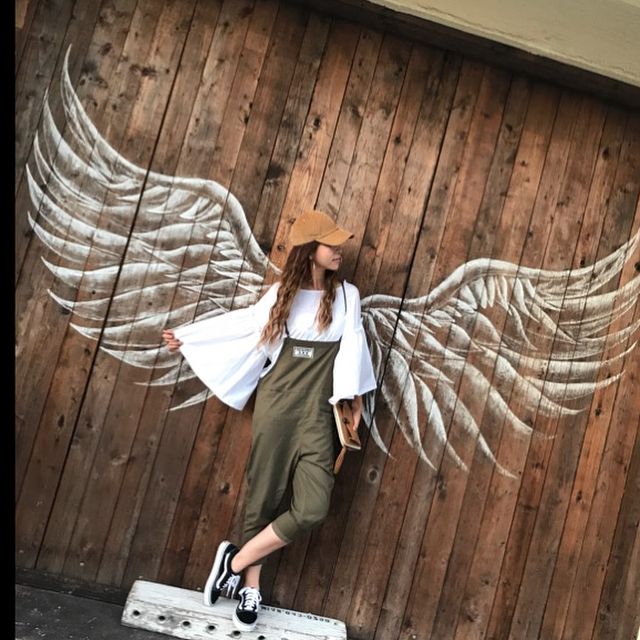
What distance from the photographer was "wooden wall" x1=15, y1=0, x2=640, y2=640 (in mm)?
3334

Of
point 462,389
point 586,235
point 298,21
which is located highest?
point 298,21

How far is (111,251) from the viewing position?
3348mm

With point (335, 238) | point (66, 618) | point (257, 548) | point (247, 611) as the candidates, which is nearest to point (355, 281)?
point (335, 238)

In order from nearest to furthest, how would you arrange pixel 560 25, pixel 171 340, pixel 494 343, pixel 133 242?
pixel 560 25 < pixel 171 340 < pixel 133 242 < pixel 494 343

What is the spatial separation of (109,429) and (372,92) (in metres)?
2.06

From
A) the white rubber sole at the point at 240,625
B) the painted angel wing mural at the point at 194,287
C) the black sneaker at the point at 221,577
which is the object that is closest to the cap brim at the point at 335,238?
the painted angel wing mural at the point at 194,287

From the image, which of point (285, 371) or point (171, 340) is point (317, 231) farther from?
point (171, 340)

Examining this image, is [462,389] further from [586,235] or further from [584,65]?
[584,65]

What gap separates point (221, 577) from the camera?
3152mm

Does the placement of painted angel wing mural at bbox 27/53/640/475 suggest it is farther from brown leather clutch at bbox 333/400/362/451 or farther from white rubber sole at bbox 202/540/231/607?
white rubber sole at bbox 202/540/231/607

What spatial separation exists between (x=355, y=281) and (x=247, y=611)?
62.2 inches

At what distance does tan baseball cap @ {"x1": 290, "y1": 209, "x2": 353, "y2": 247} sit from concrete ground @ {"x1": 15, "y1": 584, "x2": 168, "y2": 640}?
6.04 feet
